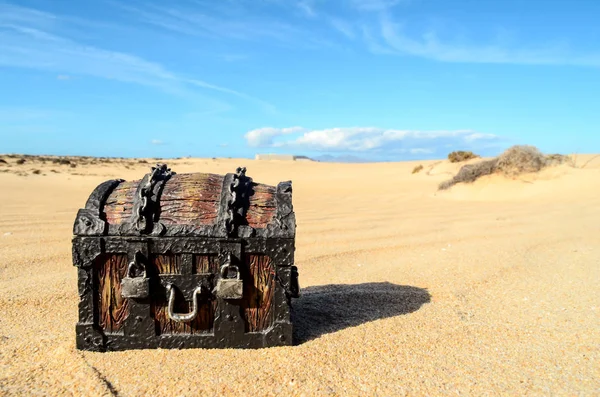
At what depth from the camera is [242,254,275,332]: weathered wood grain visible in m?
3.02

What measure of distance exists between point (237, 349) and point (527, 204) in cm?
1004

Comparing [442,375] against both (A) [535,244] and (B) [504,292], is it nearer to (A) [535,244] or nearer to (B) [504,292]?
(B) [504,292]

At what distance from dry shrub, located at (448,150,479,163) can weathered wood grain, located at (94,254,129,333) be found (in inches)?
789

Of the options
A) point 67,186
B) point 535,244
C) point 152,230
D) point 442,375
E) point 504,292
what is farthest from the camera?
point 67,186

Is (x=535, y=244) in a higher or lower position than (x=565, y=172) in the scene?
lower

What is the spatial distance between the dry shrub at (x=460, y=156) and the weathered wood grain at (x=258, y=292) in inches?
771

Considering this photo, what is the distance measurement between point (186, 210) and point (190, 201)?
0.24 ft

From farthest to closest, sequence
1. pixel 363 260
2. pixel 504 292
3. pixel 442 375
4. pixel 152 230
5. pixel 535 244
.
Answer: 1. pixel 535 244
2. pixel 363 260
3. pixel 504 292
4. pixel 152 230
5. pixel 442 375

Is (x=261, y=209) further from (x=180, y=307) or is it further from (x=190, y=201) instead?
(x=180, y=307)

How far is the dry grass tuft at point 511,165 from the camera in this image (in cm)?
1320

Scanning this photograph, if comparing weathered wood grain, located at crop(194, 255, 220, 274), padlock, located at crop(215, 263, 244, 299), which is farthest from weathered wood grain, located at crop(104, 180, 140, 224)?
padlock, located at crop(215, 263, 244, 299)

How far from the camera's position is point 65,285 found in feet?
14.8

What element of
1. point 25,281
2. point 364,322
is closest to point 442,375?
point 364,322

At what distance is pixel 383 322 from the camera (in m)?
3.54
